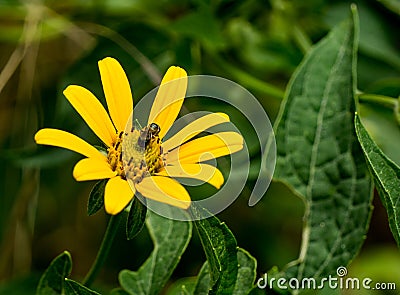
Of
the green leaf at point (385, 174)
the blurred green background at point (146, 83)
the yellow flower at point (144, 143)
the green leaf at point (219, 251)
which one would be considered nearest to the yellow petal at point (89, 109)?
the yellow flower at point (144, 143)

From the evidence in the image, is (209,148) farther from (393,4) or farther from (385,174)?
(393,4)

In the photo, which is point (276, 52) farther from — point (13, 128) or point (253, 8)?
point (13, 128)

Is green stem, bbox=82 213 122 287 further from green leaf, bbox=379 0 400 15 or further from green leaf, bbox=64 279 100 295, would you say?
green leaf, bbox=379 0 400 15

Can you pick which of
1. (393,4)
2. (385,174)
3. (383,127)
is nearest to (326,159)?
(385,174)

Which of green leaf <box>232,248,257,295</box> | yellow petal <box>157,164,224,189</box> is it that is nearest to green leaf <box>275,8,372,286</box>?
green leaf <box>232,248,257,295</box>

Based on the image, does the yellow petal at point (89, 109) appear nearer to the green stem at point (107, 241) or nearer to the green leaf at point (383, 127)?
the green stem at point (107, 241)

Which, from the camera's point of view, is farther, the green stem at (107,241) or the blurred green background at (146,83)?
the blurred green background at (146,83)
